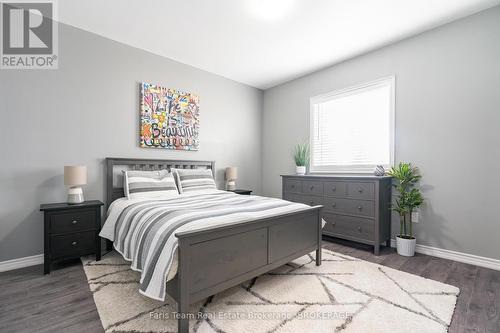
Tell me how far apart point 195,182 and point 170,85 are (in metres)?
1.62

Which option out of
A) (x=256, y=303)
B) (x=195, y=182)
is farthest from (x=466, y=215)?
(x=195, y=182)

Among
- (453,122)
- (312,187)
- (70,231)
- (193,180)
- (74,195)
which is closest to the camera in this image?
(70,231)

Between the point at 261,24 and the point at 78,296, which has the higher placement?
the point at 261,24

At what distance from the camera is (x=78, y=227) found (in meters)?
2.54

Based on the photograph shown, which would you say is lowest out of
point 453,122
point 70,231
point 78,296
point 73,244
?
point 78,296

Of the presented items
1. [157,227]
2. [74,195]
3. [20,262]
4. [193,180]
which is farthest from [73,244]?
[193,180]

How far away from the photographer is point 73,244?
250 centimetres

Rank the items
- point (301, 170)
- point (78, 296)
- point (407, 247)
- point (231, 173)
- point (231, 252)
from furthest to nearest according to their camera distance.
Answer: point (231, 173) < point (301, 170) < point (407, 247) < point (78, 296) < point (231, 252)

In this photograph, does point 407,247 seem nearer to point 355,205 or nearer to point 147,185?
point 355,205

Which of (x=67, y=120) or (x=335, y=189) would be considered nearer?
(x=67, y=120)

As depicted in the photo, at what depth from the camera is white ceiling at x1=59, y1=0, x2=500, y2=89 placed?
8.21ft

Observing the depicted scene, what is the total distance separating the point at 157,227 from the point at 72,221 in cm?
141

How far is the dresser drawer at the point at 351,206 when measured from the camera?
118 inches

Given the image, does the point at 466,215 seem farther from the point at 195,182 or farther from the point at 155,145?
the point at 155,145
